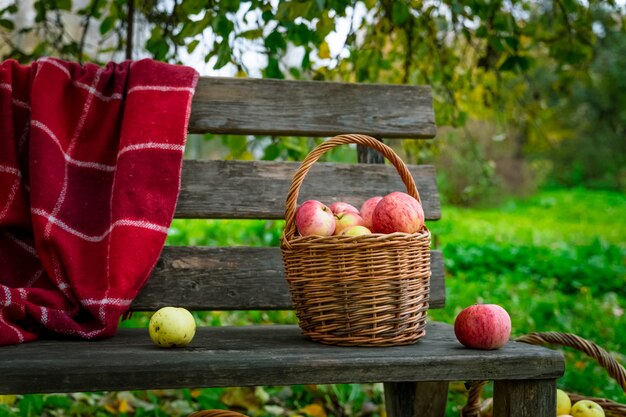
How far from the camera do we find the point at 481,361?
1425 mm

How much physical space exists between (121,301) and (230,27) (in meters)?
0.94

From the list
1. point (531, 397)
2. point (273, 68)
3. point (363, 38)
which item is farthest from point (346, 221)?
point (363, 38)

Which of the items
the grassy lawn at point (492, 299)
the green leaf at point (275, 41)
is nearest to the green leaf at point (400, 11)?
the green leaf at point (275, 41)

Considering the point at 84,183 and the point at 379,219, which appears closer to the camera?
the point at 379,219

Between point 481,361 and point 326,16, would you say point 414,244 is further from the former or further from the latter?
point 326,16

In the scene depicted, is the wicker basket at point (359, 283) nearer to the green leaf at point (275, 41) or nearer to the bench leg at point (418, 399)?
the bench leg at point (418, 399)

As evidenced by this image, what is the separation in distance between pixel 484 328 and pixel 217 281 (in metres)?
0.89

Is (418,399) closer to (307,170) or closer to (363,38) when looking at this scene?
(307,170)

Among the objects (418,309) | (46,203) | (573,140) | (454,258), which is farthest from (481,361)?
(573,140)

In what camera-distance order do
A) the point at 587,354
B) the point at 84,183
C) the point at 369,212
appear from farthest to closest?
the point at 84,183
the point at 587,354
the point at 369,212

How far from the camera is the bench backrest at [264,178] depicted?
2.09 metres

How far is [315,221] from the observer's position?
1.57 m

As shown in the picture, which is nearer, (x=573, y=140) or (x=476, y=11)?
(x=476, y=11)

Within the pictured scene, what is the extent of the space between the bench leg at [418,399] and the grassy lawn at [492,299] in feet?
1.75
